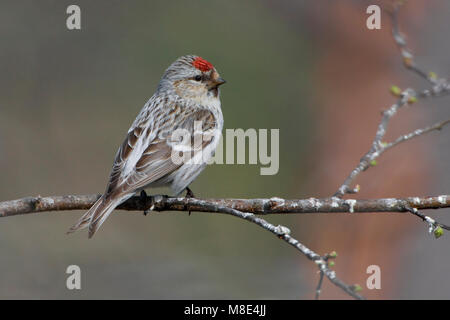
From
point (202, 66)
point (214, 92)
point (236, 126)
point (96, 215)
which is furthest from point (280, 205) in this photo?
point (236, 126)

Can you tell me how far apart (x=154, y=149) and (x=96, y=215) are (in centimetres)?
96

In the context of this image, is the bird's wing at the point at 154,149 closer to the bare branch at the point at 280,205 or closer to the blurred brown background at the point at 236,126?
the bare branch at the point at 280,205

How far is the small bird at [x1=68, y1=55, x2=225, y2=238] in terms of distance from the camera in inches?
193

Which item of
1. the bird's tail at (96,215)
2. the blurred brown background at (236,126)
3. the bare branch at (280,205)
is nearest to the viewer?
the bare branch at (280,205)

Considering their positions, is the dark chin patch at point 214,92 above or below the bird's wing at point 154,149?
above

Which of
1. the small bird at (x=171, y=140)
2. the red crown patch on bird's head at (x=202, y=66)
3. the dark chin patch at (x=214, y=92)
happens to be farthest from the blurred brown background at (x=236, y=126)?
the red crown patch on bird's head at (x=202, y=66)

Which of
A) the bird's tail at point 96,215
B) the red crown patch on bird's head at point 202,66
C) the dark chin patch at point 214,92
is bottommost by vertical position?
the bird's tail at point 96,215

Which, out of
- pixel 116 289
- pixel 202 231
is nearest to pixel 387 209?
pixel 116 289

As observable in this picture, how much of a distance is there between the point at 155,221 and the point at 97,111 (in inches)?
94.1

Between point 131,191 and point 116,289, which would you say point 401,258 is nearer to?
point 116,289

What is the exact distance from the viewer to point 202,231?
9727 mm

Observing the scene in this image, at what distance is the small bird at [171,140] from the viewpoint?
489cm
